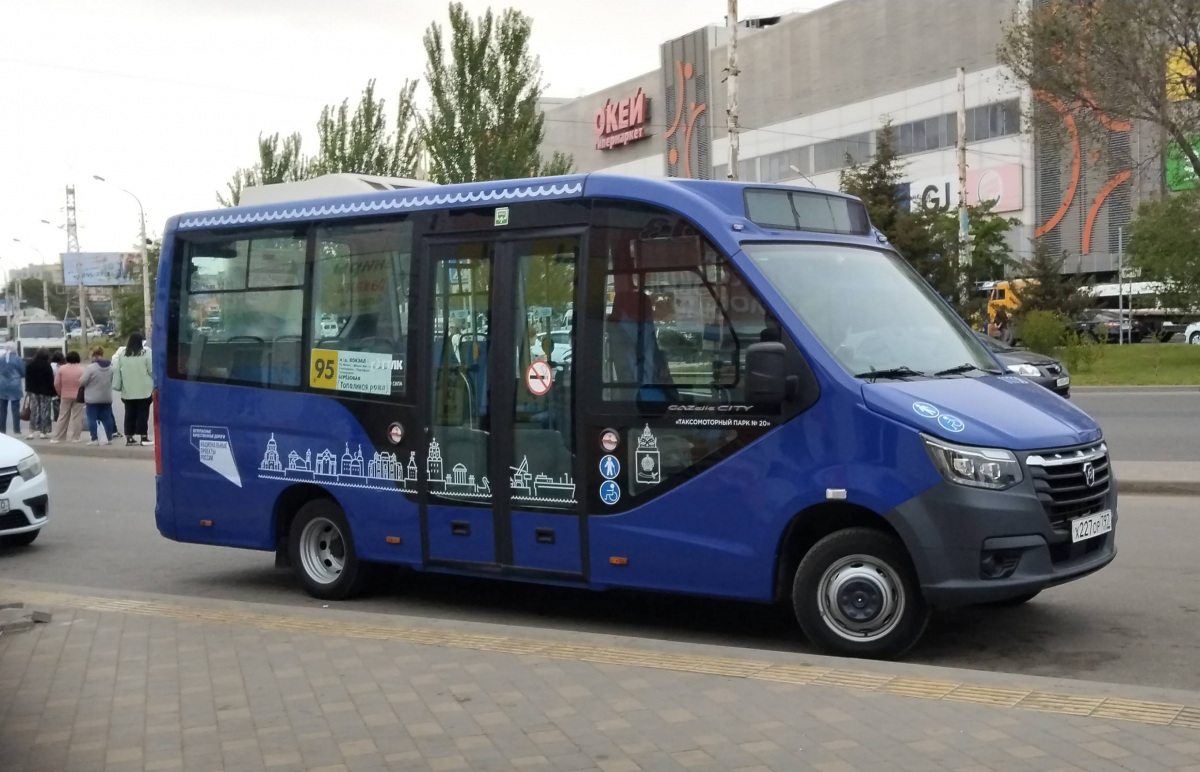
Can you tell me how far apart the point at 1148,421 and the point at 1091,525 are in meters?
14.5

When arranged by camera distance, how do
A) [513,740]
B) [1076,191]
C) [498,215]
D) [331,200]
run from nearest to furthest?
[513,740]
[498,215]
[331,200]
[1076,191]

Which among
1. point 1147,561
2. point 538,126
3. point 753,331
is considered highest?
point 538,126

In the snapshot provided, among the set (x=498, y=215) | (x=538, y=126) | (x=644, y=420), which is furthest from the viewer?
(x=538, y=126)

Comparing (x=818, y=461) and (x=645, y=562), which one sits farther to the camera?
(x=645, y=562)

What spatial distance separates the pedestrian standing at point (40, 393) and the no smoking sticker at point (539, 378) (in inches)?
749

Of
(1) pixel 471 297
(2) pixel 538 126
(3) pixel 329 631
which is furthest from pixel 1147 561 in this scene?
(2) pixel 538 126

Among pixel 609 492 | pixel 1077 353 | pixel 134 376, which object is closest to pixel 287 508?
pixel 609 492

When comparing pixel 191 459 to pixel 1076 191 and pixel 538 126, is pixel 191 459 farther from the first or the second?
pixel 1076 191

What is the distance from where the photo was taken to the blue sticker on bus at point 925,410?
21.9 feet

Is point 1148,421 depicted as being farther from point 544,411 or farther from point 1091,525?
point 544,411

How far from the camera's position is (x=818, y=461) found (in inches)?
274

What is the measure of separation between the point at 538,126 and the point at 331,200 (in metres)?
26.9

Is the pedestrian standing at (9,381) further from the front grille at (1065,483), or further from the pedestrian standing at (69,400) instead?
the front grille at (1065,483)

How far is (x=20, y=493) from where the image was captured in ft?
39.1
